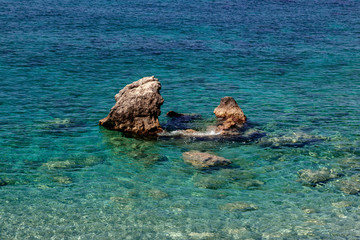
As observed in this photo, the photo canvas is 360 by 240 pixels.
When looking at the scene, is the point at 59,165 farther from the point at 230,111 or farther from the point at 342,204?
the point at 342,204

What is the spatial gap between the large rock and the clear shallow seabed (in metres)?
1.38

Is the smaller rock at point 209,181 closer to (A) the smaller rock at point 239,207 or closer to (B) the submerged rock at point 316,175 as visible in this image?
(A) the smaller rock at point 239,207

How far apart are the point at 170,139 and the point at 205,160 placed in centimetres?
415

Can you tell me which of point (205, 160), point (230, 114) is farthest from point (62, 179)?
point (230, 114)

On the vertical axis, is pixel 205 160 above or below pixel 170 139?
above

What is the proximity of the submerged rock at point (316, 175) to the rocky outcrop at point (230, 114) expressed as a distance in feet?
22.7

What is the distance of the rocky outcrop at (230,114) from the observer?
92.8 feet

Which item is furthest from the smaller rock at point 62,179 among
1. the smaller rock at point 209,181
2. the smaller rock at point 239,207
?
the smaller rock at point 239,207

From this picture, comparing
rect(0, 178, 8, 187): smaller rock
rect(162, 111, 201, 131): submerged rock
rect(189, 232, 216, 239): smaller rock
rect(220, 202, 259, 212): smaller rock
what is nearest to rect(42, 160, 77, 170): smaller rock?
rect(0, 178, 8, 187): smaller rock

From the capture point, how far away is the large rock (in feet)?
90.0

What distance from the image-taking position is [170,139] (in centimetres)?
2647

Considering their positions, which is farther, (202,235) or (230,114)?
(230,114)

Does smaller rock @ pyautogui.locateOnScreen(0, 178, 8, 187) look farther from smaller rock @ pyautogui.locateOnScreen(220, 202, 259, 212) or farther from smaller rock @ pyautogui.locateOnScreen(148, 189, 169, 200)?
Answer: smaller rock @ pyautogui.locateOnScreen(220, 202, 259, 212)

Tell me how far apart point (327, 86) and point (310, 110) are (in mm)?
8112
